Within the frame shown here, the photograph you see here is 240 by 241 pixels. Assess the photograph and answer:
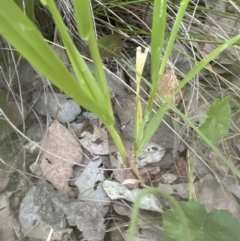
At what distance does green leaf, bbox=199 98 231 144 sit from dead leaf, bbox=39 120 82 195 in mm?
257

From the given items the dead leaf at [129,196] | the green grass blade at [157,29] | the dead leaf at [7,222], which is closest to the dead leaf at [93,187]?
the dead leaf at [129,196]

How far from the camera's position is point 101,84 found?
2.12 ft

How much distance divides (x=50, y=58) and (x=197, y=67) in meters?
0.25

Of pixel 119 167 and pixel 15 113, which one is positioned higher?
pixel 15 113

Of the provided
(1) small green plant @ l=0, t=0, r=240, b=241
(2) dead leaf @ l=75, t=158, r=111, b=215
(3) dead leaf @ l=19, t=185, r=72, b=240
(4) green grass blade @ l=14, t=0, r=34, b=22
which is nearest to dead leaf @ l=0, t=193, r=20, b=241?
(3) dead leaf @ l=19, t=185, r=72, b=240

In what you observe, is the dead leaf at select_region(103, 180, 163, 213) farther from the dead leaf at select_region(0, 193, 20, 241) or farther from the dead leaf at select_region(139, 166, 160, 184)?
the dead leaf at select_region(0, 193, 20, 241)

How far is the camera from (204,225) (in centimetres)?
66

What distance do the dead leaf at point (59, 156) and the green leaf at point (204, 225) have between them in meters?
0.21

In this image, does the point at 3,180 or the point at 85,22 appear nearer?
the point at 85,22

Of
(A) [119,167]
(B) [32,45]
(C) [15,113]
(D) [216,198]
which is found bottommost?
(D) [216,198]

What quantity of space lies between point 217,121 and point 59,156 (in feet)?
1.02

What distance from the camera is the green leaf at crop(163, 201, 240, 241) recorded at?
25.5 inches

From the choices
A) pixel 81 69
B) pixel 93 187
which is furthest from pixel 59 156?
pixel 81 69

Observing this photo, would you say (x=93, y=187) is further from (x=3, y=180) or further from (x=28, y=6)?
(x=28, y=6)
